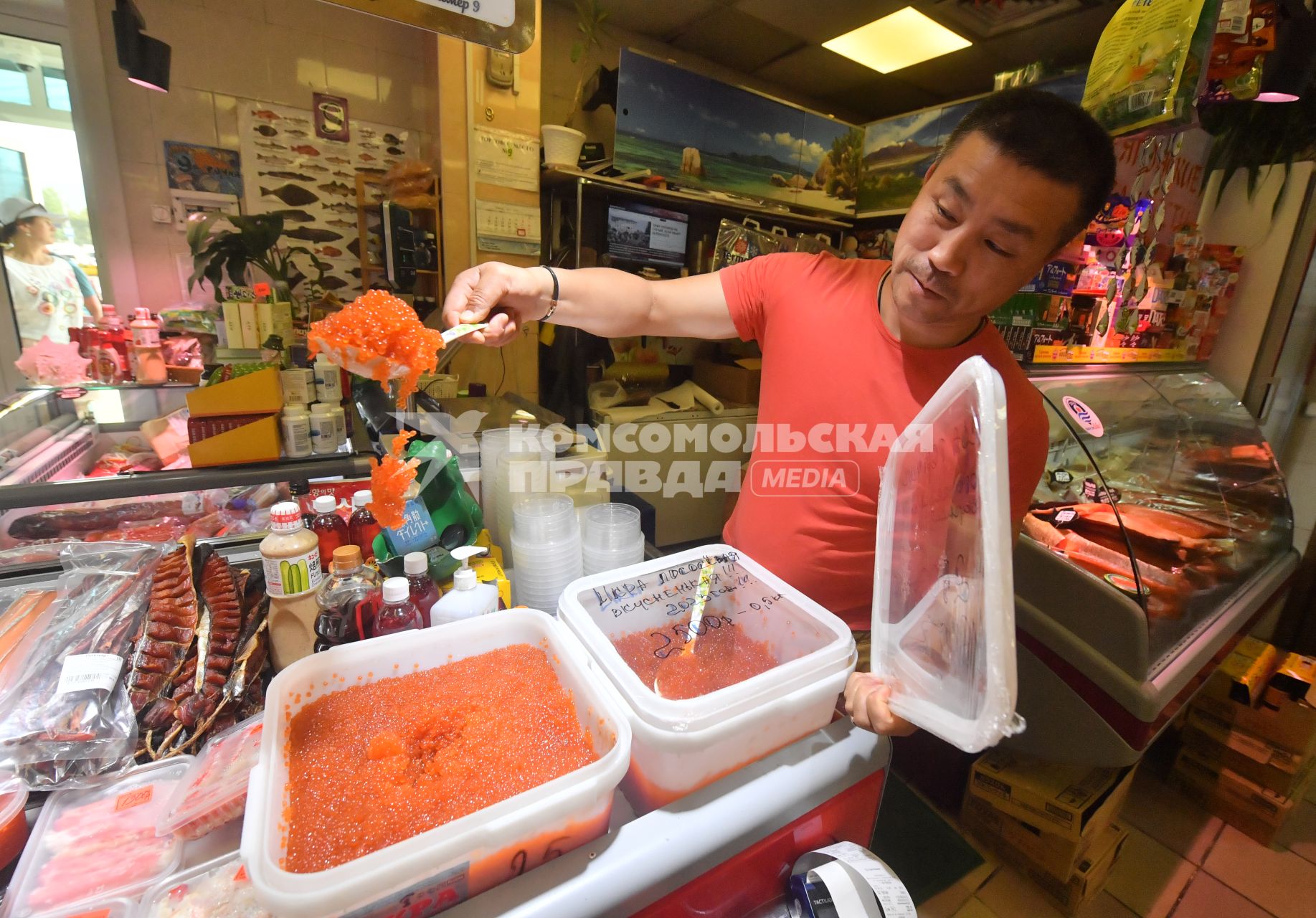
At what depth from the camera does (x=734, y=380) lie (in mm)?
3596

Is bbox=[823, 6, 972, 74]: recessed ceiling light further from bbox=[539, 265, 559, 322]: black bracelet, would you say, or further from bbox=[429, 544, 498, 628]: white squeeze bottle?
bbox=[429, 544, 498, 628]: white squeeze bottle

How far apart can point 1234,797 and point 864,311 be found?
8.04 feet

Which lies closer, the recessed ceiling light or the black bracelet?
the black bracelet

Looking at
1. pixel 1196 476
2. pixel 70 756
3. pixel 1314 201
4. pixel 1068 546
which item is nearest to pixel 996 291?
pixel 1068 546

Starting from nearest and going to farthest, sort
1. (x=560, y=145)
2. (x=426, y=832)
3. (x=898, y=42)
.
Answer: (x=426, y=832) < (x=560, y=145) < (x=898, y=42)

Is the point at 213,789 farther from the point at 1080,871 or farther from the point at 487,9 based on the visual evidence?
the point at 1080,871

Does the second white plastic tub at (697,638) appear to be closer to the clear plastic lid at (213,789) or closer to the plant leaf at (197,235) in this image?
the clear plastic lid at (213,789)

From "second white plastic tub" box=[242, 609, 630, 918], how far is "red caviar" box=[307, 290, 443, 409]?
0.45 meters

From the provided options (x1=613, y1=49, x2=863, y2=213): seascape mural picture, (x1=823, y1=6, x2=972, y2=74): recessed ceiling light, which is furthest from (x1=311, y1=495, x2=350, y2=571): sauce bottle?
(x1=823, y1=6, x2=972, y2=74): recessed ceiling light

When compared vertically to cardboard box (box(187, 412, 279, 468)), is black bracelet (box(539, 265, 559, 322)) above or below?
above

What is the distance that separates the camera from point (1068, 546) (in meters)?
1.74

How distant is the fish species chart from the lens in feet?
8.63

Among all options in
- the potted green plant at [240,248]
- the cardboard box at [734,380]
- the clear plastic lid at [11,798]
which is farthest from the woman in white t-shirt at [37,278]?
the cardboard box at [734,380]

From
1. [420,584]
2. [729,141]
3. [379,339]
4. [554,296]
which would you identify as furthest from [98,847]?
[729,141]
